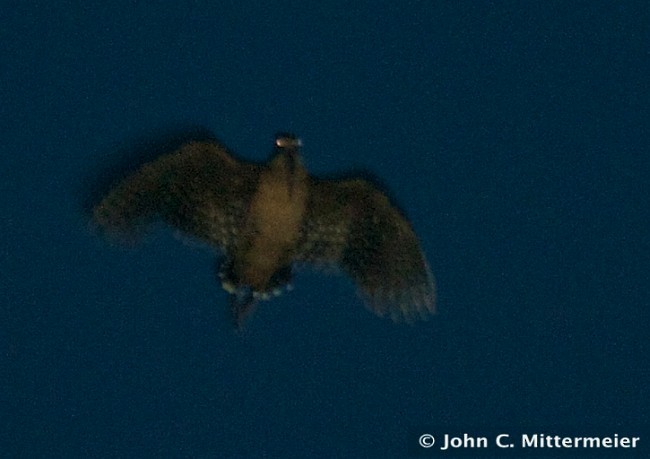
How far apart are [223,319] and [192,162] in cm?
29

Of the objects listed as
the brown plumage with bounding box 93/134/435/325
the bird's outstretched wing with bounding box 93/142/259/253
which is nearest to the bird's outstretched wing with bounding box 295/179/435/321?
the brown plumage with bounding box 93/134/435/325

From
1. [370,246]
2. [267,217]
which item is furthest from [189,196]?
[370,246]

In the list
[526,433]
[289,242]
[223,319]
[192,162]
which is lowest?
[526,433]

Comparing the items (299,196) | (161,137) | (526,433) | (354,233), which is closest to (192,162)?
(161,137)

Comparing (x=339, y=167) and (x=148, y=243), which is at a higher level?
(x=339, y=167)

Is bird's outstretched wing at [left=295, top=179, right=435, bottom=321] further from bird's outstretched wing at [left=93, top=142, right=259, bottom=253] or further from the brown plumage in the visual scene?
bird's outstretched wing at [left=93, top=142, right=259, bottom=253]

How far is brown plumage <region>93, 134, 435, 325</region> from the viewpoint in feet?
4.84

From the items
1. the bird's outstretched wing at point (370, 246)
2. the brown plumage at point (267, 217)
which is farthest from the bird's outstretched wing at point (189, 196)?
the bird's outstretched wing at point (370, 246)

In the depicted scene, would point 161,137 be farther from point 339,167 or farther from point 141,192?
point 339,167

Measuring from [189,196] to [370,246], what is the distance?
34cm

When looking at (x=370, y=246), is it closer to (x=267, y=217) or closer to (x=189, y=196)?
(x=267, y=217)

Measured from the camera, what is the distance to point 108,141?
1479 millimetres

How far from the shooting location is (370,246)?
150 cm

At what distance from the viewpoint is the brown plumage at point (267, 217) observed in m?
1.47
